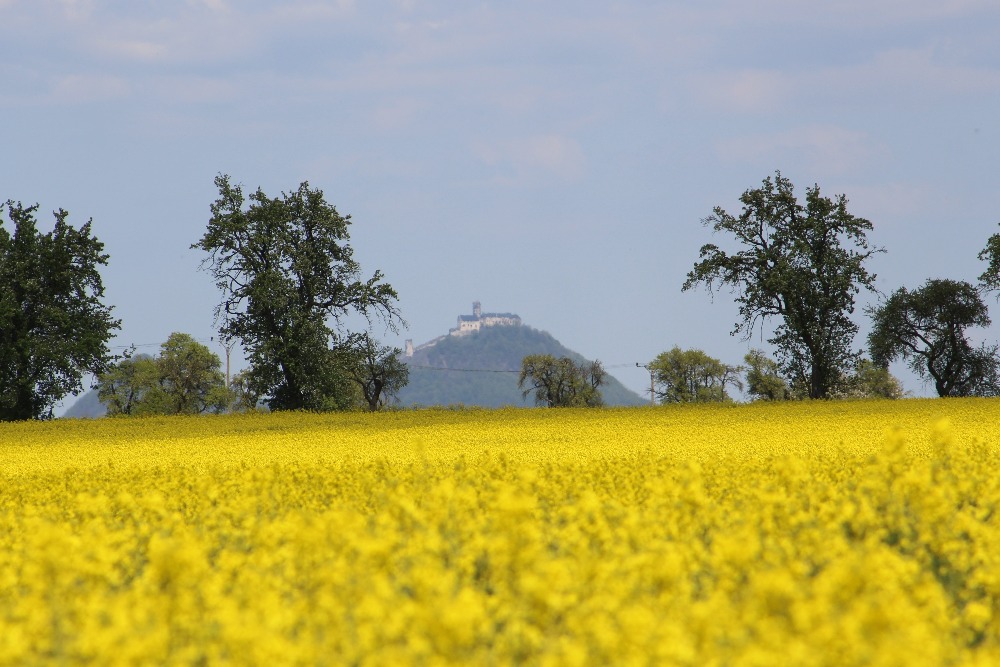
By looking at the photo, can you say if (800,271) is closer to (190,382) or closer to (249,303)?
(249,303)

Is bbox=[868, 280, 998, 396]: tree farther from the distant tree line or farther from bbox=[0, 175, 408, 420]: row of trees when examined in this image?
bbox=[0, 175, 408, 420]: row of trees

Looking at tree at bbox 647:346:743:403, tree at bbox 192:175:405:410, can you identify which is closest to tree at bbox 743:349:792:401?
tree at bbox 647:346:743:403

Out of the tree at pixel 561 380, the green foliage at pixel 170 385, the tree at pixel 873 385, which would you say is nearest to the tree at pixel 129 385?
the green foliage at pixel 170 385

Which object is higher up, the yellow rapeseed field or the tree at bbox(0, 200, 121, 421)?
the tree at bbox(0, 200, 121, 421)

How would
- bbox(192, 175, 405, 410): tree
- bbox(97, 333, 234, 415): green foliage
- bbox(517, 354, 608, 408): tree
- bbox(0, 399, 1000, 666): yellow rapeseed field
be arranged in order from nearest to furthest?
bbox(0, 399, 1000, 666): yellow rapeseed field, bbox(192, 175, 405, 410): tree, bbox(97, 333, 234, 415): green foliage, bbox(517, 354, 608, 408): tree

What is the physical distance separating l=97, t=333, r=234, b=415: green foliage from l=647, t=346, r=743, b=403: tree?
42.3 m

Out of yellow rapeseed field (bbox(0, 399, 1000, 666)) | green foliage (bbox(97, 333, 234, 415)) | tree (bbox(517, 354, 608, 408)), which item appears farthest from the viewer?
tree (bbox(517, 354, 608, 408))

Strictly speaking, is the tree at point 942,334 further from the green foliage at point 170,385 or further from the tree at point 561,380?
the green foliage at point 170,385

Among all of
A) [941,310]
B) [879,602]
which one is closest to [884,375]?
[941,310]

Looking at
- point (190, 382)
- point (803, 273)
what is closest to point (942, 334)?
point (803, 273)

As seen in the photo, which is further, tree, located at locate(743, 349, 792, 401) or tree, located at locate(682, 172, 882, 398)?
tree, located at locate(743, 349, 792, 401)

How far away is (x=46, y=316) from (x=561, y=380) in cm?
5444

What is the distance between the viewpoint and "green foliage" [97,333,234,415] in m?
85.7

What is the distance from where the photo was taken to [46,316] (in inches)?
1911
